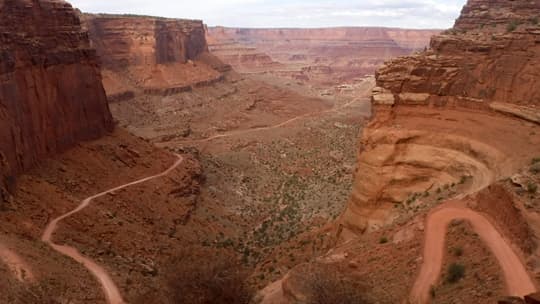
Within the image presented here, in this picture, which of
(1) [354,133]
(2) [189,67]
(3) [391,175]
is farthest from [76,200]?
(2) [189,67]

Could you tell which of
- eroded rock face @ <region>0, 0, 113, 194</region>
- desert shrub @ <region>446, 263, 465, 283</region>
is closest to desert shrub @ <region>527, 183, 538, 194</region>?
desert shrub @ <region>446, 263, 465, 283</region>

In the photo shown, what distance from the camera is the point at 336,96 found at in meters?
110

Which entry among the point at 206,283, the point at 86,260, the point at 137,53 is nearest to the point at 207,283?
the point at 206,283

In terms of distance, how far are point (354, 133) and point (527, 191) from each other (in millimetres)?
49591

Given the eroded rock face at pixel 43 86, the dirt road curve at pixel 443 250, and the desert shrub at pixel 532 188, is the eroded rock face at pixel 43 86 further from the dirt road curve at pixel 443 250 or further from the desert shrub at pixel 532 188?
the desert shrub at pixel 532 188

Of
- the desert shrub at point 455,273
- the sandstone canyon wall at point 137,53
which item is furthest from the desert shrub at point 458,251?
the sandstone canyon wall at point 137,53

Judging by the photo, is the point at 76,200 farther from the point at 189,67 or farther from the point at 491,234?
the point at 189,67

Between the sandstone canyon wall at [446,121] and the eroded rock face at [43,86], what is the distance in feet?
60.1

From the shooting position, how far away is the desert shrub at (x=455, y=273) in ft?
49.0

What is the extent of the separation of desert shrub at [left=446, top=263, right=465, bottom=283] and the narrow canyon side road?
14.5 meters

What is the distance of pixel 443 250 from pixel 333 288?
420 centimetres

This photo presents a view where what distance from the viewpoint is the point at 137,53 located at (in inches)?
3115

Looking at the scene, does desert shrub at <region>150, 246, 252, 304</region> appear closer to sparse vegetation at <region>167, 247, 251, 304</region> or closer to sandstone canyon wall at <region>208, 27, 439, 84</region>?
sparse vegetation at <region>167, 247, 251, 304</region>

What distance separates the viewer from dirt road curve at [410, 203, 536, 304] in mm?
13961
